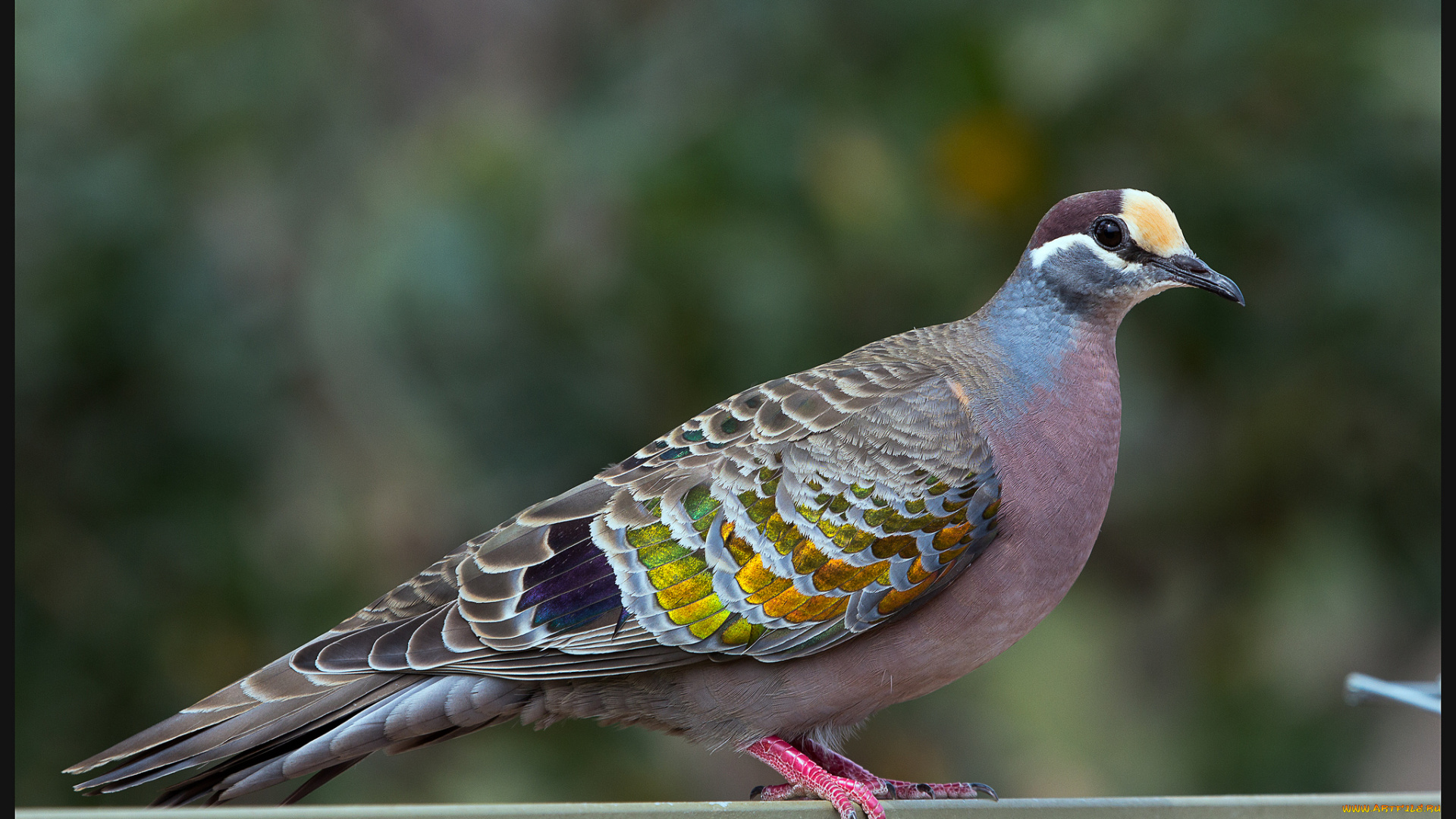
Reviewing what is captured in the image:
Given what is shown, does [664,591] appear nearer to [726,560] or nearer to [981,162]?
[726,560]

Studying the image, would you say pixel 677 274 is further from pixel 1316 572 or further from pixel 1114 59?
pixel 1316 572

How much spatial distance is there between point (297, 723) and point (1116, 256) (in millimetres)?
1695

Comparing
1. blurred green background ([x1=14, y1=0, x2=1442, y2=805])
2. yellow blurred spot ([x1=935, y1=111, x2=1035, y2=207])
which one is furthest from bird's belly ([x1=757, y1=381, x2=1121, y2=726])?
yellow blurred spot ([x1=935, y1=111, x2=1035, y2=207])

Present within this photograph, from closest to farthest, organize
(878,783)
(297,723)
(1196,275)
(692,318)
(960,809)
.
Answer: (960,809) < (297,723) < (1196,275) < (878,783) < (692,318)

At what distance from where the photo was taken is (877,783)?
104 inches

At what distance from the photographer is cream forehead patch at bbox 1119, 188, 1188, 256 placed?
8.21 ft

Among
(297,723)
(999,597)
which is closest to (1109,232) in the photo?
(999,597)

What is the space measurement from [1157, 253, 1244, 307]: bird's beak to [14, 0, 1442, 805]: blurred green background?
1.28 m

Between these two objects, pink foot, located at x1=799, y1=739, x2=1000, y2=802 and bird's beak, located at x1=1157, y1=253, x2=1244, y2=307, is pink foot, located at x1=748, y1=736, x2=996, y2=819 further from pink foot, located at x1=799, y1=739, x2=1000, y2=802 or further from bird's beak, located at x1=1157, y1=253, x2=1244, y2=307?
bird's beak, located at x1=1157, y1=253, x2=1244, y2=307

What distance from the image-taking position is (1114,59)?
3.74 meters

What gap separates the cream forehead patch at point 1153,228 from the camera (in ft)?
8.21

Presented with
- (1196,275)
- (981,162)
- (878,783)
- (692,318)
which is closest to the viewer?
(1196,275)

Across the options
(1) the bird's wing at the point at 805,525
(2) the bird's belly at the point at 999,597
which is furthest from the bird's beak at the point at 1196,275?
(1) the bird's wing at the point at 805,525

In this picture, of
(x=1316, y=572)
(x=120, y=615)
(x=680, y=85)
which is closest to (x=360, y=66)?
(x=680, y=85)
